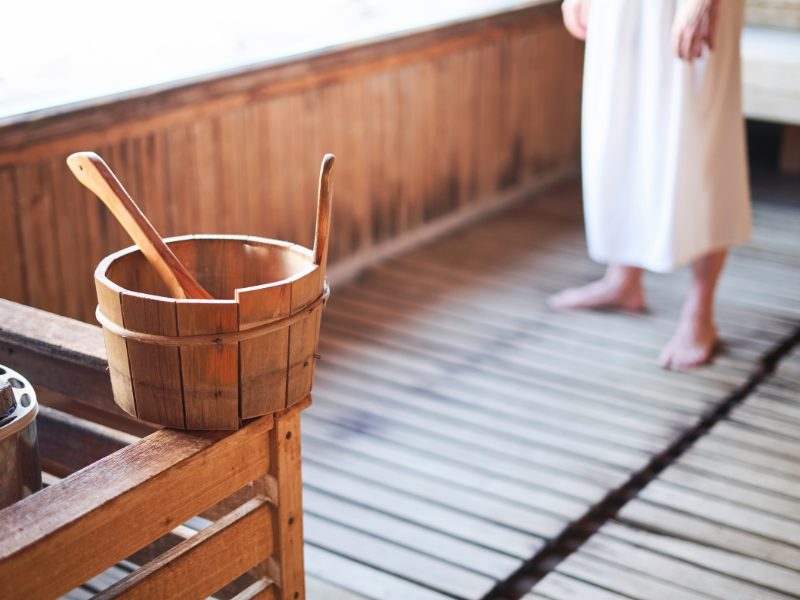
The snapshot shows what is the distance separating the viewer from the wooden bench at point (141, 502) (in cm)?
117

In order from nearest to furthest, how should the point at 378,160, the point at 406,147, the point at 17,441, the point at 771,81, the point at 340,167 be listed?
the point at 17,441 → the point at 340,167 → the point at 378,160 → the point at 406,147 → the point at 771,81

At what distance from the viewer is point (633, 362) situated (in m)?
2.89

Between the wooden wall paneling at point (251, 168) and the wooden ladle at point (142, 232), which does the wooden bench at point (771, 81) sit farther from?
the wooden ladle at point (142, 232)

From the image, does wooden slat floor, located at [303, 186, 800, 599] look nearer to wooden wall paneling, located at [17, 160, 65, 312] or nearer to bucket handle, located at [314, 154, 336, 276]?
wooden wall paneling, located at [17, 160, 65, 312]

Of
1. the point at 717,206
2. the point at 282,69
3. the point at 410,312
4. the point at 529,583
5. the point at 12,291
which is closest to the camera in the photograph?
the point at 529,583

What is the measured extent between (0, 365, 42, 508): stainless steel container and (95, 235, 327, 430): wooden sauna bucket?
0.40ft

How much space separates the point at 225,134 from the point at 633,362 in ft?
4.07

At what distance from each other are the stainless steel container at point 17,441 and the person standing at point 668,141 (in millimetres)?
1778

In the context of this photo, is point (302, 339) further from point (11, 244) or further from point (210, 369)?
point (11, 244)

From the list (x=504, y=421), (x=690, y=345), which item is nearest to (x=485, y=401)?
(x=504, y=421)

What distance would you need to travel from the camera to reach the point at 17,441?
133cm

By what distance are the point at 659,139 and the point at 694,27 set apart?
0.32m

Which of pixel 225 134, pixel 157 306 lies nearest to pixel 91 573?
pixel 157 306

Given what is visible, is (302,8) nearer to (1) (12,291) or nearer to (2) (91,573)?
(1) (12,291)
